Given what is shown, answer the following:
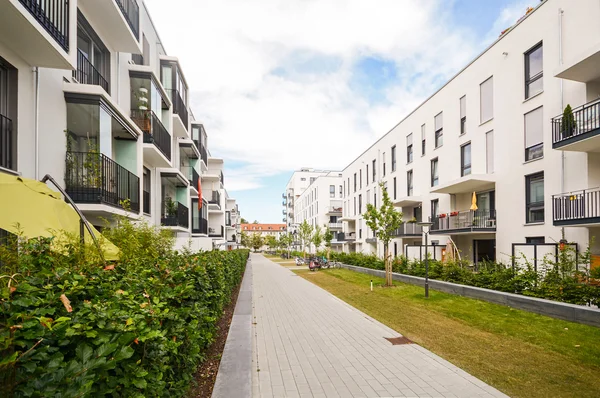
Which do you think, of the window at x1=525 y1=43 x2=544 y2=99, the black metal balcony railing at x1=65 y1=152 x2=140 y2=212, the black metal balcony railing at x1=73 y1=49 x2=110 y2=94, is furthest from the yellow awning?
the window at x1=525 y1=43 x2=544 y2=99

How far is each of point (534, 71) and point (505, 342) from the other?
1450 centimetres

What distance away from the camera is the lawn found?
5.49m

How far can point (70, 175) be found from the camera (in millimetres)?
9094

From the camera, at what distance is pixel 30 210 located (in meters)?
5.05

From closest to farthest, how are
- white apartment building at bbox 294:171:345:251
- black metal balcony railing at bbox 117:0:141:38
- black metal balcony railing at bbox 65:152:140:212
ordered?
black metal balcony railing at bbox 65:152:140:212 < black metal balcony railing at bbox 117:0:141:38 < white apartment building at bbox 294:171:345:251

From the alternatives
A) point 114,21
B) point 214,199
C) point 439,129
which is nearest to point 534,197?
point 439,129

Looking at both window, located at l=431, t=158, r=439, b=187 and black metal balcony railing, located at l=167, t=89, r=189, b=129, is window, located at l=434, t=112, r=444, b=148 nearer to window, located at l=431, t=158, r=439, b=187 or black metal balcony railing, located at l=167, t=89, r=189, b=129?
window, located at l=431, t=158, r=439, b=187

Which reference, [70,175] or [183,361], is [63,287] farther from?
[70,175]

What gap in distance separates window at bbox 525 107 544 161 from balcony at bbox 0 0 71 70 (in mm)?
18249

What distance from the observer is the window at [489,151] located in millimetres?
19611

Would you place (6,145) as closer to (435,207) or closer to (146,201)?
(146,201)

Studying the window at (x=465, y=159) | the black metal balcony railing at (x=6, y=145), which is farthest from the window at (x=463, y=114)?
the black metal balcony railing at (x=6, y=145)

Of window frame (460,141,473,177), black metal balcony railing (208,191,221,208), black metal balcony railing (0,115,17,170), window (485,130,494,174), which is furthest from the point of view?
black metal balcony railing (208,191,221,208)

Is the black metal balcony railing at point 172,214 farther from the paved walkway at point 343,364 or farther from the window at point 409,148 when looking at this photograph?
the window at point 409,148
